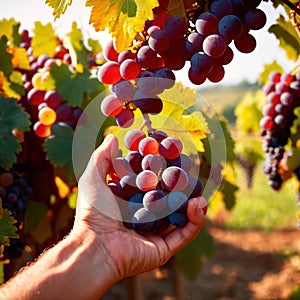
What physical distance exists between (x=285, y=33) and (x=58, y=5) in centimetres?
69

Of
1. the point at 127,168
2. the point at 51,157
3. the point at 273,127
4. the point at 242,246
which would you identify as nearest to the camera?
the point at 127,168

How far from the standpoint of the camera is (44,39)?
2074mm

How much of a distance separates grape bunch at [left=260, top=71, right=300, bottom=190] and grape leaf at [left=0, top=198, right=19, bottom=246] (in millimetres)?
939

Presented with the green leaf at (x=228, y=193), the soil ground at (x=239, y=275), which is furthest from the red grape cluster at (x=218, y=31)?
the soil ground at (x=239, y=275)

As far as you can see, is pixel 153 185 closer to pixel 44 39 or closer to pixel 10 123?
pixel 10 123

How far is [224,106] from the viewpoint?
21.8 m

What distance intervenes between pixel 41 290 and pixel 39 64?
3.59ft

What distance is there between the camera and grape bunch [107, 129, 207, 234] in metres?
1.14

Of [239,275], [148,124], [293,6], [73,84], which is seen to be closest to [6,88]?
[73,84]

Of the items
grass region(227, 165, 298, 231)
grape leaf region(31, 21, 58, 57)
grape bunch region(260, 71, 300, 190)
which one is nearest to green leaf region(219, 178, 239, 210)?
grape bunch region(260, 71, 300, 190)

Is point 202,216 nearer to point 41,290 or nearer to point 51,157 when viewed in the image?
point 41,290

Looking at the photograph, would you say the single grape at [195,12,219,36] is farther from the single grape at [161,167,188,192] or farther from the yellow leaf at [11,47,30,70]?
the yellow leaf at [11,47,30,70]

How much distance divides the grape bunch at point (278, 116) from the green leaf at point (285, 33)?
0.21 meters

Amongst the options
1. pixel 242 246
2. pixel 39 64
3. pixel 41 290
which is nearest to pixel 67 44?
pixel 39 64
